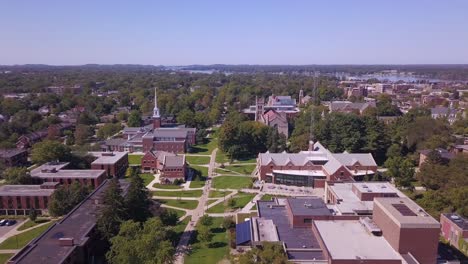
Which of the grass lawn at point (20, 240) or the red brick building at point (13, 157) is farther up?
the red brick building at point (13, 157)

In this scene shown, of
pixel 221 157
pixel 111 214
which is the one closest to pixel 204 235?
pixel 111 214

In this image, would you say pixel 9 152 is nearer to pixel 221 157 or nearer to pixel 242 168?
pixel 221 157

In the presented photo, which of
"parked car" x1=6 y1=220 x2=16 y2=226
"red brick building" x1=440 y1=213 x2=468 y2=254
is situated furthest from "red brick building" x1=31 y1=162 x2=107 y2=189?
"red brick building" x1=440 y1=213 x2=468 y2=254

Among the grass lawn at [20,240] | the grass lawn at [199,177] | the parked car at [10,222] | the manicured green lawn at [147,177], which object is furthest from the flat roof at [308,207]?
the parked car at [10,222]

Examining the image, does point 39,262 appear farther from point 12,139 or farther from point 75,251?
point 12,139

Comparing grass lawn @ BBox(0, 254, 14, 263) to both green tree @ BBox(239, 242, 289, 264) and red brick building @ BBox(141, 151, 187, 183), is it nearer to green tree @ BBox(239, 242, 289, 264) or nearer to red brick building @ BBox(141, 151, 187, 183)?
green tree @ BBox(239, 242, 289, 264)

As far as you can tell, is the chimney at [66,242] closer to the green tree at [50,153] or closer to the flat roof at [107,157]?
the flat roof at [107,157]
